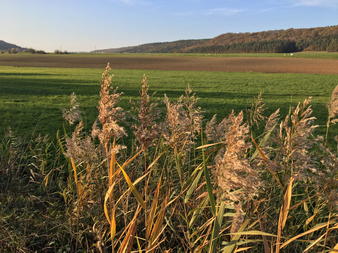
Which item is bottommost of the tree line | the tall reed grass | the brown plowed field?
the tall reed grass

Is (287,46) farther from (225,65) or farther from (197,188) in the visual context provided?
(197,188)

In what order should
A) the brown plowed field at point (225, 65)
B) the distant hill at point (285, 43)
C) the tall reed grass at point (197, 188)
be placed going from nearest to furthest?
1. the tall reed grass at point (197, 188)
2. the brown plowed field at point (225, 65)
3. the distant hill at point (285, 43)

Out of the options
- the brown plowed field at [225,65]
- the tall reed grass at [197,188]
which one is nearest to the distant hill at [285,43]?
the brown plowed field at [225,65]

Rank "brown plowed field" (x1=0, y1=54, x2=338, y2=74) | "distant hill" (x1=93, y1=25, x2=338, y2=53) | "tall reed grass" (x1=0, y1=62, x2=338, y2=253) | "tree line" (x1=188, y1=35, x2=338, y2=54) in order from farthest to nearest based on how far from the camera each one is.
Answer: "distant hill" (x1=93, y1=25, x2=338, y2=53) < "tree line" (x1=188, y1=35, x2=338, y2=54) < "brown plowed field" (x1=0, y1=54, x2=338, y2=74) < "tall reed grass" (x1=0, y1=62, x2=338, y2=253)

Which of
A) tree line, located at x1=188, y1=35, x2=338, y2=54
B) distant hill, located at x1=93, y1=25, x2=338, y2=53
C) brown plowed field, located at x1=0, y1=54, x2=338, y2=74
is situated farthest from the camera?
distant hill, located at x1=93, y1=25, x2=338, y2=53

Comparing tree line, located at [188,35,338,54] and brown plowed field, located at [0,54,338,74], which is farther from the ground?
tree line, located at [188,35,338,54]

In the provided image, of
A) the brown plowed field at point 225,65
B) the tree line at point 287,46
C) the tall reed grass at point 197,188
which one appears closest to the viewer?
the tall reed grass at point 197,188

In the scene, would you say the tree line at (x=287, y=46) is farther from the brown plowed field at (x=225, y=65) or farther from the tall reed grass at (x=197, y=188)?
A: the tall reed grass at (x=197, y=188)

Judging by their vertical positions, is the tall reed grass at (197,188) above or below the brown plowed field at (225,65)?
below

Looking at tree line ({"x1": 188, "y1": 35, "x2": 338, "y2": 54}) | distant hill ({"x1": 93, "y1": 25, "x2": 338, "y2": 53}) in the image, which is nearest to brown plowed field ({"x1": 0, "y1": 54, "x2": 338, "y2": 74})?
distant hill ({"x1": 93, "y1": 25, "x2": 338, "y2": 53})

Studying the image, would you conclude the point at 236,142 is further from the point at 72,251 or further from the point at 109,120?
the point at 72,251

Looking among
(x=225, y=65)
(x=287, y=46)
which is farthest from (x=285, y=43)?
(x=225, y=65)

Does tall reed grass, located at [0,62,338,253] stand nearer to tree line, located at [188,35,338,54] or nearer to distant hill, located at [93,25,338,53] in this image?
distant hill, located at [93,25,338,53]

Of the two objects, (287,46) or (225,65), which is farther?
(287,46)
